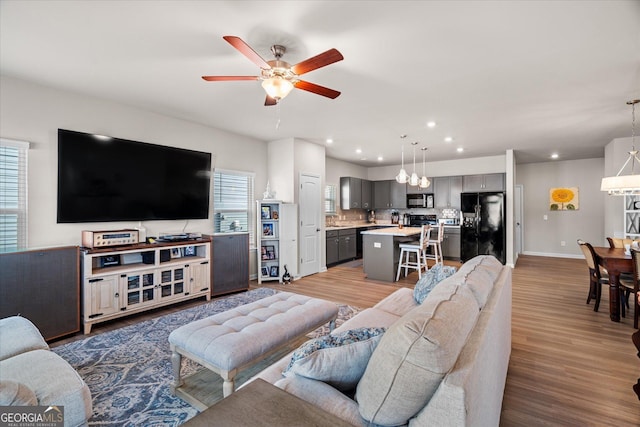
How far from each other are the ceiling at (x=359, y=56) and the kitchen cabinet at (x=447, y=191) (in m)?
3.08

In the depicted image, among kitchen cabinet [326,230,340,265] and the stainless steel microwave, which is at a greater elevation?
the stainless steel microwave

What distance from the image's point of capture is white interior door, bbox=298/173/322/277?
5602mm

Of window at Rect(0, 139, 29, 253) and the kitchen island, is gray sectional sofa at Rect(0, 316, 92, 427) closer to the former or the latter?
window at Rect(0, 139, 29, 253)

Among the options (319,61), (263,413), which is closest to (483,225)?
(319,61)

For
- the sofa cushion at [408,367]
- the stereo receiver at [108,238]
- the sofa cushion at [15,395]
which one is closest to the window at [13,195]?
the stereo receiver at [108,238]

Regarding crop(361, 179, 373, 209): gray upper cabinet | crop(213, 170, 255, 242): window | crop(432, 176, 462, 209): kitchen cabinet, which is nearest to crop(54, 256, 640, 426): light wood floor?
crop(213, 170, 255, 242): window

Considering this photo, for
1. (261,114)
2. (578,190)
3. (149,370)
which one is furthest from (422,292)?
(578,190)

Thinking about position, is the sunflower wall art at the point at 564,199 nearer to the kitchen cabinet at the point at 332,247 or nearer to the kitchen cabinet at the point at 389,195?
the kitchen cabinet at the point at 389,195

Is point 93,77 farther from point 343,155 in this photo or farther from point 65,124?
point 343,155

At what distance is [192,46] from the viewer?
95.1 inches

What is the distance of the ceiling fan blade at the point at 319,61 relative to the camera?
192cm

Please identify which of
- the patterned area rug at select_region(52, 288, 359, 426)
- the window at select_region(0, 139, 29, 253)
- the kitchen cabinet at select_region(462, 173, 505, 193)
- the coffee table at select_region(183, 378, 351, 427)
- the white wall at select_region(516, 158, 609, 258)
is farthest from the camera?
the white wall at select_region(516, 158, 609, 258)

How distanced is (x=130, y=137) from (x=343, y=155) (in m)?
4.61

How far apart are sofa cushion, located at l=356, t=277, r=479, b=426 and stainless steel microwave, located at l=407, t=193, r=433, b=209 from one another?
7306 millimetres
